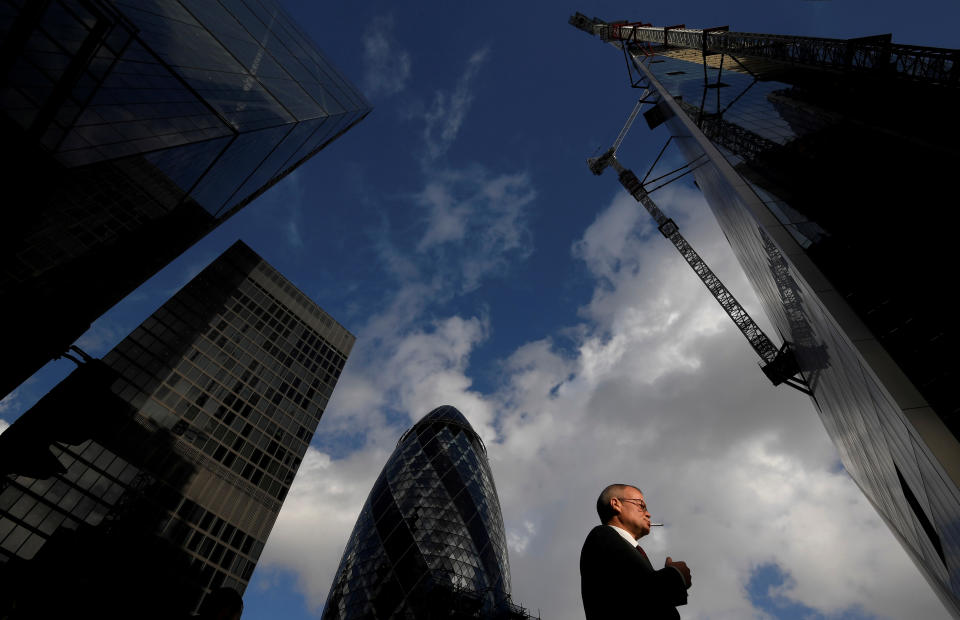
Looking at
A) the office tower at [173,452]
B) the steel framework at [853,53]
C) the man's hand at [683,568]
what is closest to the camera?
the man's hand at [683,568]

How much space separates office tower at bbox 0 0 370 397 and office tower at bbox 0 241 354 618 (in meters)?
2.08

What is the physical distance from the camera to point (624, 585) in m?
1.96

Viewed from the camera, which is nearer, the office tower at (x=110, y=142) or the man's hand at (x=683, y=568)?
the man's hand at (x=683, y=568)

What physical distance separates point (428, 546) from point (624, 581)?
5328cm

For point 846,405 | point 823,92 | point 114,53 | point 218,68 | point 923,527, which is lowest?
point 923,527

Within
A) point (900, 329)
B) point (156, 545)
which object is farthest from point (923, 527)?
point (156, 545)

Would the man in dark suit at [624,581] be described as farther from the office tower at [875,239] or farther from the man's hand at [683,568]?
the office tower at [875,239]

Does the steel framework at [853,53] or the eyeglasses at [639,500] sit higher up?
the steel framework at [853,53]

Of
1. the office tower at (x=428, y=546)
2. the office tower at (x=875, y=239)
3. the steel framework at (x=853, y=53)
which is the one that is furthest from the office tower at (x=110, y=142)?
the office tower at (x=428, y=546)

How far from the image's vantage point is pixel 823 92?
1392cm

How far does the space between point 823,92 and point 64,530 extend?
45061mm

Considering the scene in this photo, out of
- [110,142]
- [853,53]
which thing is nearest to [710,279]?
[853,53]

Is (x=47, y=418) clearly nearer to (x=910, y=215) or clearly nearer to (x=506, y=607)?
(x=910, y=215)

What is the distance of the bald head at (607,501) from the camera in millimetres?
2682
